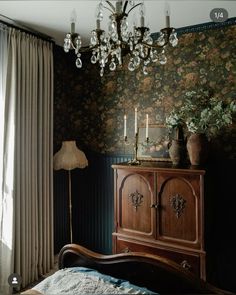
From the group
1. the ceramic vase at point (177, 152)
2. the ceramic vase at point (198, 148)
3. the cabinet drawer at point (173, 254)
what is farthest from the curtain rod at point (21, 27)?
the cabinet drawer at point (173, 254)

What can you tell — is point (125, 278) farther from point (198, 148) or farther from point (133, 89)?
point (133, 89)

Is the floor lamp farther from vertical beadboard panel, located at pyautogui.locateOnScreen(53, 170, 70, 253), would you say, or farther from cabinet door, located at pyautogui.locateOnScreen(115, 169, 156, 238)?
cabinet door, located at pyautogui.locateOnScreen(115, 169, 156, 238)

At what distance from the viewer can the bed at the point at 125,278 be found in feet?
4.71

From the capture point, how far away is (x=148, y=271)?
1.58 metres

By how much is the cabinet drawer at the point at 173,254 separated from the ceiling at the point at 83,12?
6.43 ft

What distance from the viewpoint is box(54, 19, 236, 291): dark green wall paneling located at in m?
2.62

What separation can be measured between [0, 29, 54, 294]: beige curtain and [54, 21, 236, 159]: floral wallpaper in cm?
36

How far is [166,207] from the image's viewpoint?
7.84ft

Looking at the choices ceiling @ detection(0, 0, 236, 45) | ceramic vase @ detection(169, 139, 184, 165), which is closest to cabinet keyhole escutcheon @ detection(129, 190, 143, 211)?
ceramic vase @ detection(169, 139, 184, 165)

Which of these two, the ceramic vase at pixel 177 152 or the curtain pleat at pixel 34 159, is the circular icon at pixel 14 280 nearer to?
the curtain pleat at pixel 34 159

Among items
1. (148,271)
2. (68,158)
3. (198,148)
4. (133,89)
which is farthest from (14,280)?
(133,89)

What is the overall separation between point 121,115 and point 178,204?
1.34m

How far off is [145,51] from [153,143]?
1.40m

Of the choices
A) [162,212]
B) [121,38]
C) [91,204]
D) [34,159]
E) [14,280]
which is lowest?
[14,280]
